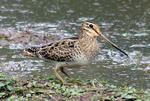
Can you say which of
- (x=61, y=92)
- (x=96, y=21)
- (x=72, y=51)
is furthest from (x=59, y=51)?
(x=96, y=21)

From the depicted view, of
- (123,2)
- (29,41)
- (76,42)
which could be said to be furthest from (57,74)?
(123,2)

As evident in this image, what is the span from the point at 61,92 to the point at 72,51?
89 cm

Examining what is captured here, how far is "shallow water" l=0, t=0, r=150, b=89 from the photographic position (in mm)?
10414

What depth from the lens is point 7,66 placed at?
10.8 metres

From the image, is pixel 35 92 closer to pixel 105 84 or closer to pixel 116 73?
pixel 105 84

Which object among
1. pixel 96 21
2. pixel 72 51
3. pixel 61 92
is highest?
pixel 72 51

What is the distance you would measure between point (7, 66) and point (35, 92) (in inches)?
112

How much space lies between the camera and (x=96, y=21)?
14.4 meters

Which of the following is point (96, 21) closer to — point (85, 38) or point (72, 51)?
point (85, 38)

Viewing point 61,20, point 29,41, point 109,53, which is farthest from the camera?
point 61,20

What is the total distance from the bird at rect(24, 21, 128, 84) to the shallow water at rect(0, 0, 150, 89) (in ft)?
3.11

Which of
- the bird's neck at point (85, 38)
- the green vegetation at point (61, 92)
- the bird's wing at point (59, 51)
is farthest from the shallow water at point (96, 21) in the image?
the green vegetation at point (61, 92)

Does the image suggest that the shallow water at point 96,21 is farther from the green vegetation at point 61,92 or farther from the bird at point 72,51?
the green vegetation at point 61,92

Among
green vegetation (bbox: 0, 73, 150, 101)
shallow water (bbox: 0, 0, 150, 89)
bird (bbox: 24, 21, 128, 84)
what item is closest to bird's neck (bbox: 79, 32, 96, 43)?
bird (bbox: 24, 21, 128, 84)
